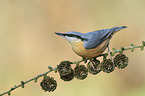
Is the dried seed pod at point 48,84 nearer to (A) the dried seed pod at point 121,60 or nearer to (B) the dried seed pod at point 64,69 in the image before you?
(B) the dried seed pod at point 64,69

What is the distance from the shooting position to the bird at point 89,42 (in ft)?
1.99

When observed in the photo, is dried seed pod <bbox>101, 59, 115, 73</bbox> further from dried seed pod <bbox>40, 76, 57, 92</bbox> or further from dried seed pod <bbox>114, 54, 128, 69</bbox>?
dried seed pod <bbox>40, 76, 57, 92</bbox>

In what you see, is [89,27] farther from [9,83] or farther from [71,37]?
[71,37]

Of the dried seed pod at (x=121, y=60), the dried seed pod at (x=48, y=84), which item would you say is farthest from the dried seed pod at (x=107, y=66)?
the dried seed pod at (x=48, y=84)

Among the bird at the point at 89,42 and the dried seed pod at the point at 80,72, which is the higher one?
the bird at the point at 89,42

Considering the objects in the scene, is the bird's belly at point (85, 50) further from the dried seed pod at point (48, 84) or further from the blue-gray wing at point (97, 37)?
the dried seed pod at point (48, 84)

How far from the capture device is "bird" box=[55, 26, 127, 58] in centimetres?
61

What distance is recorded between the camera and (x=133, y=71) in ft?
4.42

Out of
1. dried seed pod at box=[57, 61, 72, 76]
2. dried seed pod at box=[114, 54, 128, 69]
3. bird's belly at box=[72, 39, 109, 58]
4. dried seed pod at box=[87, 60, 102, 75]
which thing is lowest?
dried seed pod at box=[114, 54, 128, 69]

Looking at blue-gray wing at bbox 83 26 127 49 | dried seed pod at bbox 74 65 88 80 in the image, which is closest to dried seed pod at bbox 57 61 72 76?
dried seed pod at bbox 74 65 88 80

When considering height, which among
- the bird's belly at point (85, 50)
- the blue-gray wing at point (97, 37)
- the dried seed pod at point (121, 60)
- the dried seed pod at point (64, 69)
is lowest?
the dried seed pod at point (121, 60)

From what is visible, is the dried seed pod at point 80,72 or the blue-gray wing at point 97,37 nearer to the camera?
the dried seed pod at point 80,72

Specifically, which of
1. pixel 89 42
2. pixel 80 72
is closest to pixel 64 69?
pixel 80 72

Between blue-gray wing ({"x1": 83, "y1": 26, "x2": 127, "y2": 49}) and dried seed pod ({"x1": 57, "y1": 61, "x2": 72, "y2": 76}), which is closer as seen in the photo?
dried seed pod ({"x1": 57, "y1": 61, "x2": 72, "y2": 76})
